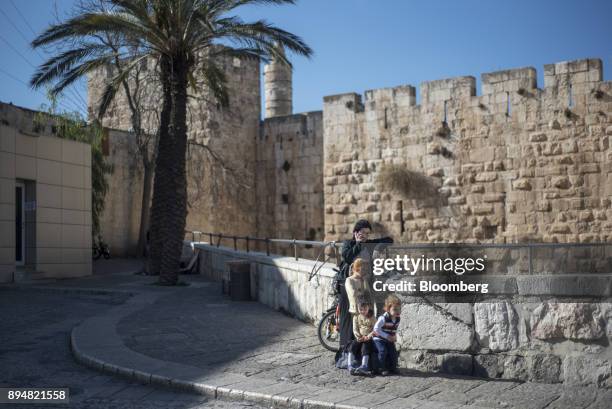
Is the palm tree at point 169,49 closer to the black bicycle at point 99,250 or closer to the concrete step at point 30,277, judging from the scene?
the concrete step at point 30,277

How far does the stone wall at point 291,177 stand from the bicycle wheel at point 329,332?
13649mm

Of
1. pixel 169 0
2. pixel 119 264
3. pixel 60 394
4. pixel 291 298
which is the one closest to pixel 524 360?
pixel 60 394

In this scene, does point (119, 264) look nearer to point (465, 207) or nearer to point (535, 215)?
point (465, 207)

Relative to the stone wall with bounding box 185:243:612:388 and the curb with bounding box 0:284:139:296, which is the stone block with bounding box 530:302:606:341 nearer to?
the stone wall with bounding box 185:243:612:388

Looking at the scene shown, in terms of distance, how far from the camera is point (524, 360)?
5.99 meters

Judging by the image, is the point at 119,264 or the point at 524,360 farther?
the point at 119,264

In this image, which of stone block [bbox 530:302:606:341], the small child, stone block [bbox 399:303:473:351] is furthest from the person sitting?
stone block [bbox 530:302:606:341]

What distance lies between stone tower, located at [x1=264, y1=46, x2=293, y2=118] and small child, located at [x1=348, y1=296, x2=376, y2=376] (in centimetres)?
1846

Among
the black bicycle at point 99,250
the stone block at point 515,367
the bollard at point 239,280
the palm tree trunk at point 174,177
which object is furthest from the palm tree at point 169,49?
the stone block at point 515,367

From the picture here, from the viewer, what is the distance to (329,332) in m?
7.32

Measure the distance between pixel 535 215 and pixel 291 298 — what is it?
7.81 metres

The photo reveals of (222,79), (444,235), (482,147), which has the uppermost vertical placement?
(222,79)

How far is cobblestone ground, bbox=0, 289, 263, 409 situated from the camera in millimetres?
5762

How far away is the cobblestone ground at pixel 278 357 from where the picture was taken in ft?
17.9
